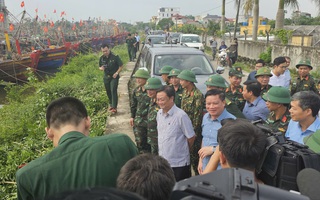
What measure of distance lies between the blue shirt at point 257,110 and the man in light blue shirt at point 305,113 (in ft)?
2.76

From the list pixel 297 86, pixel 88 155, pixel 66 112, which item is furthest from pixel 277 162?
pixel 297 86

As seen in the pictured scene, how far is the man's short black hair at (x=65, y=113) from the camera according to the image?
6.18 feet

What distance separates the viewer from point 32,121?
7234 mm

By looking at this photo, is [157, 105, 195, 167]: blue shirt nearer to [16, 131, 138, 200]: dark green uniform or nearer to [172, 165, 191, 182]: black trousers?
[172, 165, 191, 182]: black trousers

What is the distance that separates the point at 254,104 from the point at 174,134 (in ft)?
3.90

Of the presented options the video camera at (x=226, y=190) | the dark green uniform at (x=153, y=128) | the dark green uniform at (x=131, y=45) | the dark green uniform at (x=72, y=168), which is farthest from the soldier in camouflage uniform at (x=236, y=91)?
the dark green uniform at (x=131, y=45)

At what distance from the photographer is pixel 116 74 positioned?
671 centimetres

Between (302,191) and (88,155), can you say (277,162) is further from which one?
(88,155)

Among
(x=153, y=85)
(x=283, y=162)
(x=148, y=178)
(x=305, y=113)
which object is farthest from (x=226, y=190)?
(x=153, y=85)

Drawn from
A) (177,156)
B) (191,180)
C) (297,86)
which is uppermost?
(191,180)

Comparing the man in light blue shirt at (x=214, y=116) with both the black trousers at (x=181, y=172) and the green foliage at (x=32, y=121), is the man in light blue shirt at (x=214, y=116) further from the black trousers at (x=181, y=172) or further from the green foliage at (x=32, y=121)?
the green foliage at (x=32, y=121)

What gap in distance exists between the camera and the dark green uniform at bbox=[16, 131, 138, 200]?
162 centimetres

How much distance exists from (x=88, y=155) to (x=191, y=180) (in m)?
0.76

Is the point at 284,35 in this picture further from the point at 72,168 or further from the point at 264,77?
the point at 72,168
